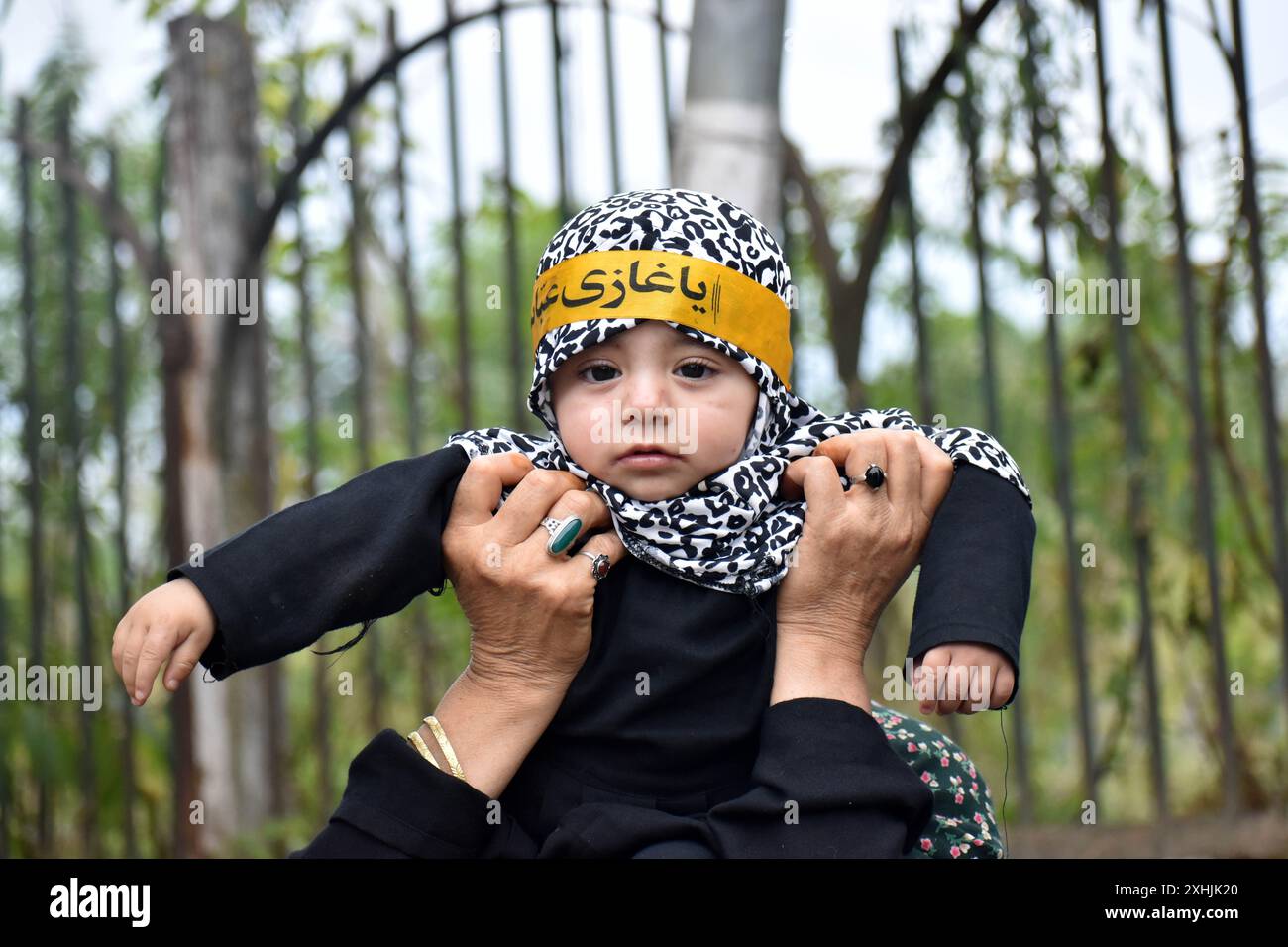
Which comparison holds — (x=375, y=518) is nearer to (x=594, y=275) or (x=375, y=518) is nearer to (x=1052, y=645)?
(x=594, y=275)

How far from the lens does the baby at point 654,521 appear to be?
1658 mm

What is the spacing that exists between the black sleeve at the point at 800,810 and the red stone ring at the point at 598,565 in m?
0.28

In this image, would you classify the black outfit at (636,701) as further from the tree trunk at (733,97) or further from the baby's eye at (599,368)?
the tree trunk at (733,97)

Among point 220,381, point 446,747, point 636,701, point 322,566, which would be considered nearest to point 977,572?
point 636,701

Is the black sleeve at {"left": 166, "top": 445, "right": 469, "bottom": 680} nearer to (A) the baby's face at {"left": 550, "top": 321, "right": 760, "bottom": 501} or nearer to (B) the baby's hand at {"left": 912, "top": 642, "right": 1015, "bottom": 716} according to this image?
(A) the baby's face at {"left": 550, "top": 321, "right": 760, "bottom": 501}

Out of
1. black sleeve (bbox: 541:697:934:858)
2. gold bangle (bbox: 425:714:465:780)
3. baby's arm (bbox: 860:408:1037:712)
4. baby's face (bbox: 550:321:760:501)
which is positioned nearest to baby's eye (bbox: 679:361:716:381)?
baby's face (bbox: 550:321:760:501)

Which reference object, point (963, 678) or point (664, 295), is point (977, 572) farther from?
point (664, 295)

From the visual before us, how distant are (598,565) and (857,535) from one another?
0.35 m

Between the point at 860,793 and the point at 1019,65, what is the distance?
8.12ft

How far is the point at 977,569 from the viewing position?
1.63 metres

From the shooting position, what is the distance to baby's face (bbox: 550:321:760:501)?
171 cm

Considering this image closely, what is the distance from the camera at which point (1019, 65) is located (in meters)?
3.44

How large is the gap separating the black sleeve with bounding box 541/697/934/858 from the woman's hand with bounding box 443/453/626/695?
0.68 feet
